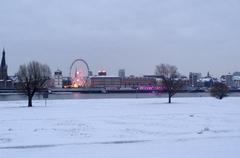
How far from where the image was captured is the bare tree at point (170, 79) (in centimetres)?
7975

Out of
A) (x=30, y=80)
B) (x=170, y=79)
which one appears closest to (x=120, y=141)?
(x=30, y=80)

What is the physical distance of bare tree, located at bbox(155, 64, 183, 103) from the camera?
79.8 meters

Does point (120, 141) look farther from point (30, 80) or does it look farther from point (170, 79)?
point (170, 79)

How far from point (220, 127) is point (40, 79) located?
1937 inches

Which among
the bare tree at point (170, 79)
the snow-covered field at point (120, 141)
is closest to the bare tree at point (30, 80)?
the bare tree at point (170, 79)

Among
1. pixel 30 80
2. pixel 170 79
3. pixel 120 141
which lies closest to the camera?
pixel 120 141

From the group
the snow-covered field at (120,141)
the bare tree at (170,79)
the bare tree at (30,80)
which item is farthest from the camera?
the bare tree at (170,79)

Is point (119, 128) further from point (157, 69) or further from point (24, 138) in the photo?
point (157, 69)

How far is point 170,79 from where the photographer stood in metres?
82.8

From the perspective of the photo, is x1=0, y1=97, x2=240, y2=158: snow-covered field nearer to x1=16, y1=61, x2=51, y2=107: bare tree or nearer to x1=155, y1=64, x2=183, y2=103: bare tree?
x1=16, y1=61, x2=51, y2=107: bare tree

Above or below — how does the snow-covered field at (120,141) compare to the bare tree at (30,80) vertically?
below

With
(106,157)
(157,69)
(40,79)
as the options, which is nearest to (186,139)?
(106,157)

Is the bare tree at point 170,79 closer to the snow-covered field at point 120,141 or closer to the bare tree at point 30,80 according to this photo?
the bare tree at point 30,80

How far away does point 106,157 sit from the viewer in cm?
1457
